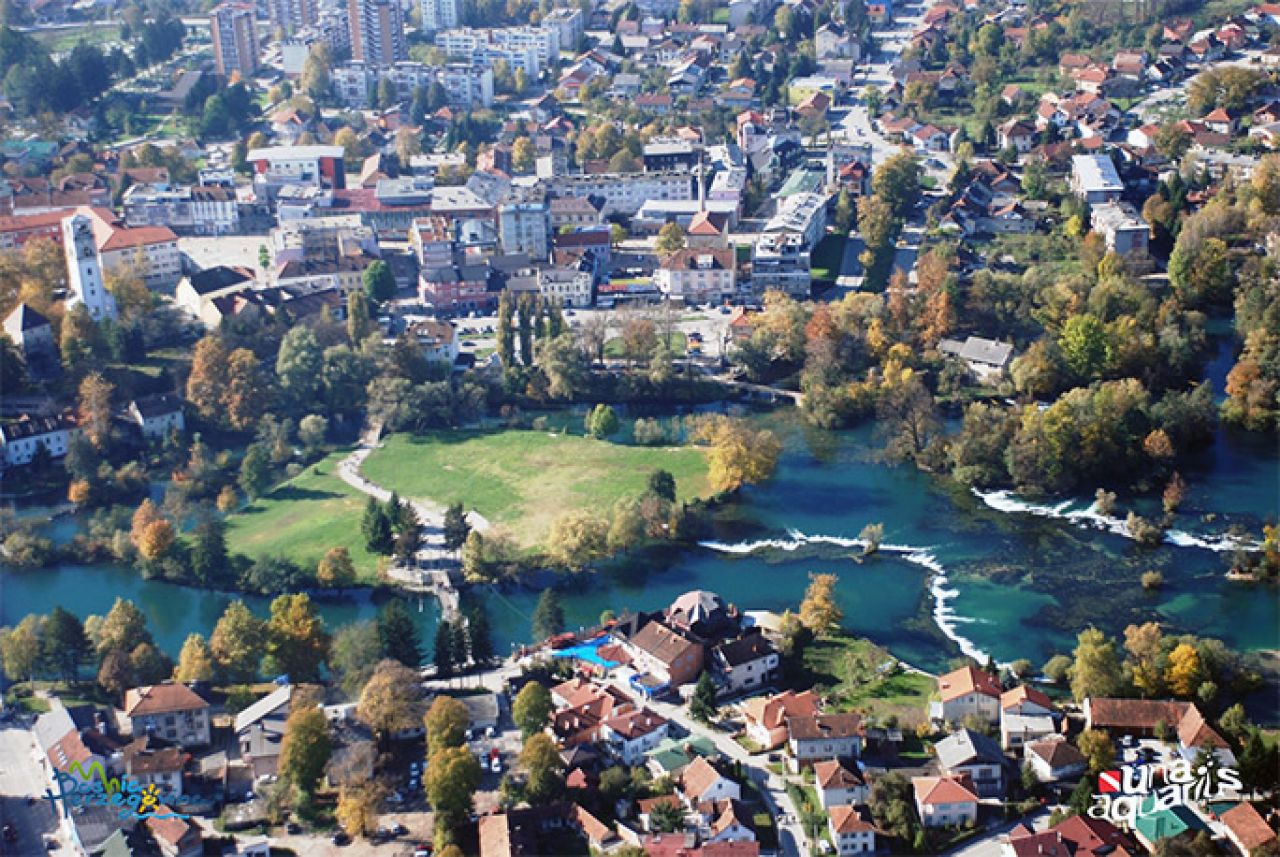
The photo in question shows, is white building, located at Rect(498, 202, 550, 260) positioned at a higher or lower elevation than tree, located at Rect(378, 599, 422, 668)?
higher

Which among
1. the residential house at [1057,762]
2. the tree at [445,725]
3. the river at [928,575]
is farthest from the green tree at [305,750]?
the residential house at [1057,762]

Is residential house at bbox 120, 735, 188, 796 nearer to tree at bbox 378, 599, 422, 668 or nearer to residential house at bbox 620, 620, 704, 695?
tree at bbox 378, 599, 422, 668

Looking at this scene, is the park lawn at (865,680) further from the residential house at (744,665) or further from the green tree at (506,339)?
the green tree at (506,339)

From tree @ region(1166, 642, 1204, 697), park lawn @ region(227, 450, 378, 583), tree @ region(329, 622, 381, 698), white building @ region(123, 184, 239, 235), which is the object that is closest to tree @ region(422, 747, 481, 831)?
tree @ region(329, 622, 381, 698)

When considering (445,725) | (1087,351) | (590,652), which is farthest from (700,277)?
(445,725)

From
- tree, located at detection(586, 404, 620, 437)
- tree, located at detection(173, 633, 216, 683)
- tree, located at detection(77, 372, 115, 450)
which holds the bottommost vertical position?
tree, located at detection(173, 633, 216, 683)

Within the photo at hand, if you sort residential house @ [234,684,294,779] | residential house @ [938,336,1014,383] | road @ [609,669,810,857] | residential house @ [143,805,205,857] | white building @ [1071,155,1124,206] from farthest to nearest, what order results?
white building @ [1071,155,1124,206] < residential house @ [938,336,1014,383] < residential house @ [234,684,294,779] < road @ [609,669,810,857] < residential house @ [143,805,205,857]
